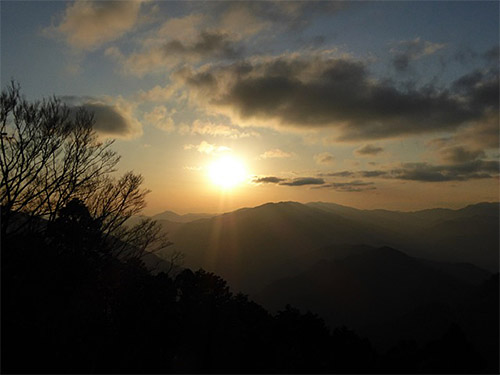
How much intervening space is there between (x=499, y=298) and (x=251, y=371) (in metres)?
15.9

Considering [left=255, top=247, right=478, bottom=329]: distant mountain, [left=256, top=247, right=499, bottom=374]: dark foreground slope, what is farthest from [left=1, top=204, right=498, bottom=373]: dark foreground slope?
[left=255, top=247, right=478, bottom=329]: distant mountain

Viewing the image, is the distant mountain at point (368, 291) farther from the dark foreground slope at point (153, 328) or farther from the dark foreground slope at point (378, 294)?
the dark foreground slope at point (153, 328)

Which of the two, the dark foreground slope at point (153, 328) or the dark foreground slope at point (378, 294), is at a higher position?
the dark foreground slope at point (153, 328)

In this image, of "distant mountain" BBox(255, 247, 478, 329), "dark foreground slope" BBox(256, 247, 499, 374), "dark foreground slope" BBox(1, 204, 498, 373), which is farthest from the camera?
"distant mountain" BBox(255, 247, 478, 329)

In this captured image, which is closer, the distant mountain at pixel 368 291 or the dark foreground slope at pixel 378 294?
the dark foreground slope at pixel 378 294

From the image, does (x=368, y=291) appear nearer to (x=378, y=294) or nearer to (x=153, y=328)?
(x=378, y=294)

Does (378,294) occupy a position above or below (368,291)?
below

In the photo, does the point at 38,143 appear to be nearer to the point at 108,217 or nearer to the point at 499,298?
the point at 108,217

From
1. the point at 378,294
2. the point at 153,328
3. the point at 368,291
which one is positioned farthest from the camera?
the point at 368,291

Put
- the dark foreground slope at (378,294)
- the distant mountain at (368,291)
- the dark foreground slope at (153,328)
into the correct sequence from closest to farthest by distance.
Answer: the dark foreground slope at (153,328) < the dark foreground slope at (378,294) < the distant mountain at (368,291)

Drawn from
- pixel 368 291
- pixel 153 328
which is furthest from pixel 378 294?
pixel 153 328

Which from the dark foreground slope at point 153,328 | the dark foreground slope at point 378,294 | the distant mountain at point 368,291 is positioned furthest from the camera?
the distant mountain at point 368,291

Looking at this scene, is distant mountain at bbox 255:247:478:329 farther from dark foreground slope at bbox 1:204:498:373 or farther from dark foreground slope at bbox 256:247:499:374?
dark foreground slope at bbox 1:204:498:373

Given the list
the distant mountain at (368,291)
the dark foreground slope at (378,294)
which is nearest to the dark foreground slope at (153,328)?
the dark foreground slope at (378,294)
